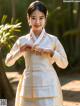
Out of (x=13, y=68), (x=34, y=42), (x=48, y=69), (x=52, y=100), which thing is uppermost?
(x=34, y=42)

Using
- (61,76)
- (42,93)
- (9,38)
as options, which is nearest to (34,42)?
(42,93)

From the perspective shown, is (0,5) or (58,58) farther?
(0,5)

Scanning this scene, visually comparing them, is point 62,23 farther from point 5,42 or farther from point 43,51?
point 43,51

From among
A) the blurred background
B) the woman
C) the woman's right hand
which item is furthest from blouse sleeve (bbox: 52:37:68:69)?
the blurred background

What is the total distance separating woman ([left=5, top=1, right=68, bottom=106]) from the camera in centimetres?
330

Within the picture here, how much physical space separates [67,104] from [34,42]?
4.80m

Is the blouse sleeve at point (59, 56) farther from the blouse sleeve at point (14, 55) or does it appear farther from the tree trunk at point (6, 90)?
the tree trunk at point (6, 90)

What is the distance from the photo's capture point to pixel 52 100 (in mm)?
3350

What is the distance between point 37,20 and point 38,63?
13.7 inches

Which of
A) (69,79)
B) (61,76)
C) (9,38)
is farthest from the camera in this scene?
(61,76)

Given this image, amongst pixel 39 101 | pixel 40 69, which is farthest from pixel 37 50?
pixel 39 101

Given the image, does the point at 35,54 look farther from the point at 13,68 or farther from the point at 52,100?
the point at 13,68

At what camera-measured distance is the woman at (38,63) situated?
3305 millimetres

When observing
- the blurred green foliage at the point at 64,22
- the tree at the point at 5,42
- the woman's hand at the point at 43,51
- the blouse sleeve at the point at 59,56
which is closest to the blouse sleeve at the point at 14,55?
the woman's hand at the point at 43,51
